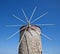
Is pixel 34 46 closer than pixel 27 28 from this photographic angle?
Yes

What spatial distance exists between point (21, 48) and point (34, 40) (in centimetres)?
190

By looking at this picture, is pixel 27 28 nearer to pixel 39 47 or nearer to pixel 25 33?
pixel 25 33

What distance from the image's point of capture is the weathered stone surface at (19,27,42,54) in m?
16.8

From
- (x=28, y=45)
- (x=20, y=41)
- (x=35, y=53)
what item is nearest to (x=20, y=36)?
(x=20, y=41)

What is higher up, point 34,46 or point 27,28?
Result: point 27,28

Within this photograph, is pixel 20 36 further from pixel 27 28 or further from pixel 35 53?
pixel 35 53

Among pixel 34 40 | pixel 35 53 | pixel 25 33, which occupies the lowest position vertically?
pixel 35 53

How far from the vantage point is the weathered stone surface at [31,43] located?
16797 mm

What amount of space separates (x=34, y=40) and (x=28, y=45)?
0.99 meters

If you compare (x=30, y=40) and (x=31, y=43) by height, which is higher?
(x=30, y=40)

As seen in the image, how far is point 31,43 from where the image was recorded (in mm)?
17062

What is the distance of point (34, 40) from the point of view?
56.4ft

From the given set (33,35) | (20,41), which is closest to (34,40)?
(33,35)

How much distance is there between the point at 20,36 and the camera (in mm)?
18203
